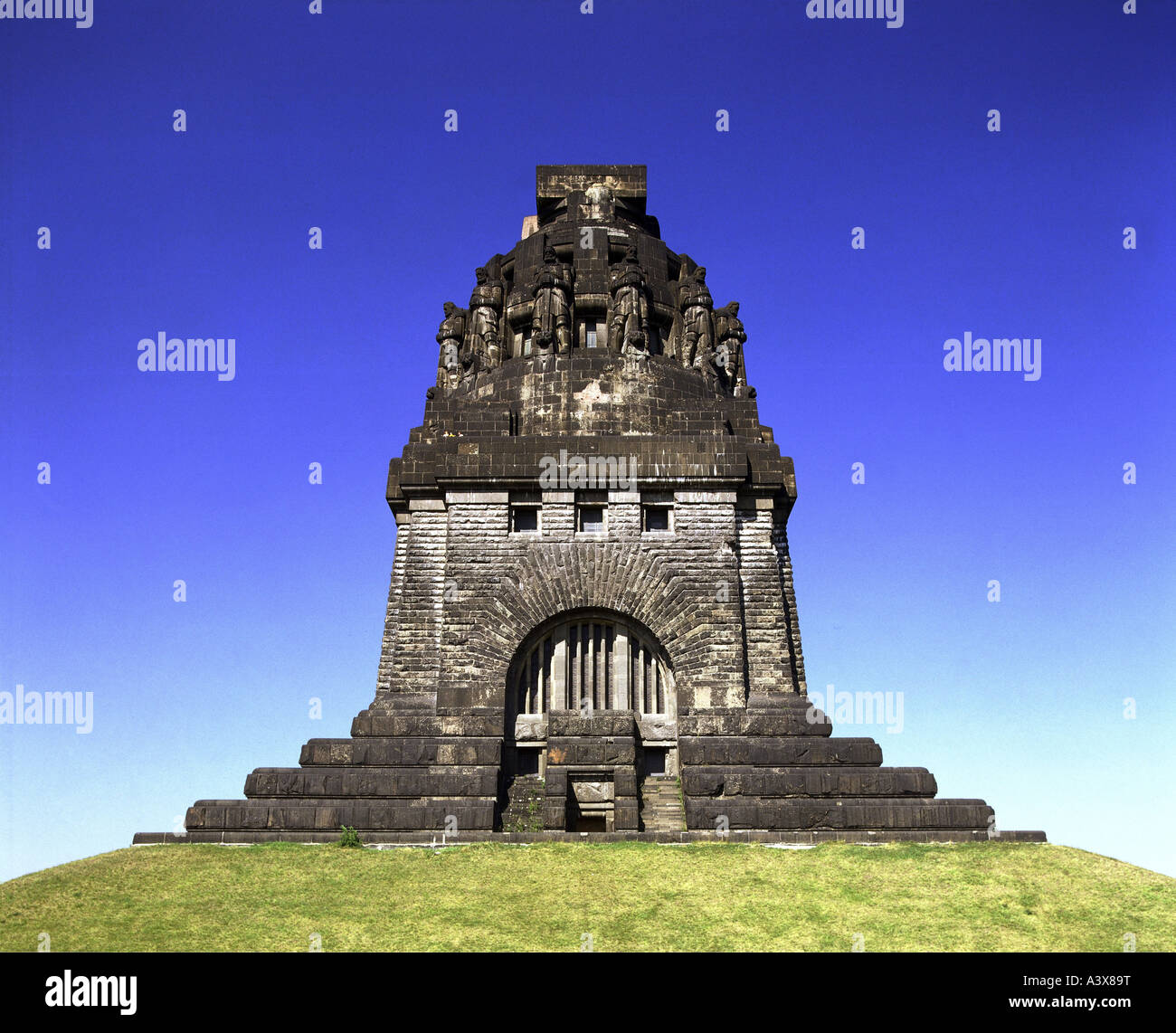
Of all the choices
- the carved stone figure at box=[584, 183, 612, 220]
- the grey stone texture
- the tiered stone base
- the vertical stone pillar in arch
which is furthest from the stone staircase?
the carved stone figure at box=[584, 183, 612, 220]

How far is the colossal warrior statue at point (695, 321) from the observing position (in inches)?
1110

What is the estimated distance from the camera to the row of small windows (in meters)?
23.9

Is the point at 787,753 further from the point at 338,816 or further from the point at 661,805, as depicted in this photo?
the point at 338,816

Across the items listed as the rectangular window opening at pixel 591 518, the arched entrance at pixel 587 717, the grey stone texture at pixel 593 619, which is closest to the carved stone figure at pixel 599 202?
the grey stone texture at pixel 593 619

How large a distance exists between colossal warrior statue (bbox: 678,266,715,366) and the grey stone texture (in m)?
0.07

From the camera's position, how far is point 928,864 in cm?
1648

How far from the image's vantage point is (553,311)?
27.1m

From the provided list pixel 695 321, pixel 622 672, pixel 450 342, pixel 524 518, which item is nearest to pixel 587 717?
pixel 622 672

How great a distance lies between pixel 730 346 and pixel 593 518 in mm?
8428

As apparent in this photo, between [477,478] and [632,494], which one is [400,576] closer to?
[477,478]

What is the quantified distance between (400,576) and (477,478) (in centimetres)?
339

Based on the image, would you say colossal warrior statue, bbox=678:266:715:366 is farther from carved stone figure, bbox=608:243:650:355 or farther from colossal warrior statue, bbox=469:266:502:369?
colossal warrior statue, bbox=469:266:502:369

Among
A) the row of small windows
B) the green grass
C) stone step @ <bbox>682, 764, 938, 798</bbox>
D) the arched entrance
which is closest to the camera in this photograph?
the green grass
